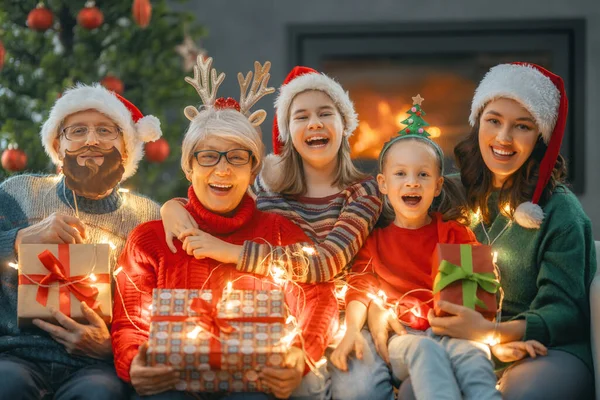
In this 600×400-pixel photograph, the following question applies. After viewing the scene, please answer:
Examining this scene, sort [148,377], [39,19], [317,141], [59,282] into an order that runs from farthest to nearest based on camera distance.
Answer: [39,19]
[317,141]
[59,282]
[148,377]

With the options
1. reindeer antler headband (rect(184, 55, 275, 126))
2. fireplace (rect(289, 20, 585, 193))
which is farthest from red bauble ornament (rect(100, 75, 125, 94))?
reindeer antler headband (rect(184, 55, 275, 126))

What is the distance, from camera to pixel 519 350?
2.07 metres

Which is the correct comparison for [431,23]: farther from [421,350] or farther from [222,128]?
[421,350]

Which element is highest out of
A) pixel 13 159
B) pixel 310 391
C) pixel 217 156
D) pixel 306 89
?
pixel 306 89

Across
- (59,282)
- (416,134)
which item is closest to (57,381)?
(59,282)

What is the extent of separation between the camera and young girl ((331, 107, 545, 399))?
81.0 inches

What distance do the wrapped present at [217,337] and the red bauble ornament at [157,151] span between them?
2008 millimetres

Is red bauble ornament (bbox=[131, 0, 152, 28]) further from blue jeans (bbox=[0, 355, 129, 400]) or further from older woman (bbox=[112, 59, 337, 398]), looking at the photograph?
blue jeans (bbox=[0, 355, 129, 400])

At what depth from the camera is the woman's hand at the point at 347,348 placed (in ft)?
6.81

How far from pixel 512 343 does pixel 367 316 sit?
41cm

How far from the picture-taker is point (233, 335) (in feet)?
6.31

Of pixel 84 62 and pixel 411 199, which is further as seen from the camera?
pixel 84 62

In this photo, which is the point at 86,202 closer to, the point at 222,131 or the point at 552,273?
the point at 222,131

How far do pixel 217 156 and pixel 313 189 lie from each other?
0.41 metres
